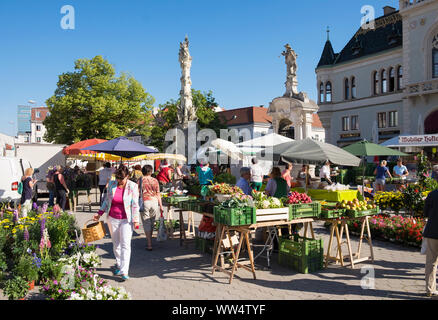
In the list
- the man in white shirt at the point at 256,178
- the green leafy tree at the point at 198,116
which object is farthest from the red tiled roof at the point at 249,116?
the man in white shirt at the point at 256,178

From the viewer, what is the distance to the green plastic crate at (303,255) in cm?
636

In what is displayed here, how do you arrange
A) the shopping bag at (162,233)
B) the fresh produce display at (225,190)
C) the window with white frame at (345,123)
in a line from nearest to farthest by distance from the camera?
the fresh produce display at (225,190)
the shopping bag at (162,233)
the window with white frame at (345,123)

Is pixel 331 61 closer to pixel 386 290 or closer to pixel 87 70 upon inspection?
pixel 87 70

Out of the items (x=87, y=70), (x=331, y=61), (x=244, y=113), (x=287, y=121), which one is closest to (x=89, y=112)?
(x=87, y=70)

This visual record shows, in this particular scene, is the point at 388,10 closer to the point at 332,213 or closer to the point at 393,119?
the point at 393,119

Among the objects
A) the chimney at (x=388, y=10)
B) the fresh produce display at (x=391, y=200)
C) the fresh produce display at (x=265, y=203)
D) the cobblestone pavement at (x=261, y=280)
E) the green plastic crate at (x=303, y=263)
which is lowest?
the cobblestone pavement at (x=261, y=280)

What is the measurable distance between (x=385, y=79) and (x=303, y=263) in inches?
1336

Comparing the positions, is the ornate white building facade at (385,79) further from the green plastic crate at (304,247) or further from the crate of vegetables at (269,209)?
the crate of vegetables at (269,209)

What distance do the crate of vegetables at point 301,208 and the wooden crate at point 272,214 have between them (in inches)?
6.5

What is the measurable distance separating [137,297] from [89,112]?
29.3m

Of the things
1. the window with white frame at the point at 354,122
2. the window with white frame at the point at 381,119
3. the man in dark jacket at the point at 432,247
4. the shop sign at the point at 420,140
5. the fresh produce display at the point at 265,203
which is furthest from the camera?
the window with white frame at the point at 354,122

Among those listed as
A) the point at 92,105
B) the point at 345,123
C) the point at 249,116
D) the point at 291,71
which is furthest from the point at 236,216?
the point at 249,116

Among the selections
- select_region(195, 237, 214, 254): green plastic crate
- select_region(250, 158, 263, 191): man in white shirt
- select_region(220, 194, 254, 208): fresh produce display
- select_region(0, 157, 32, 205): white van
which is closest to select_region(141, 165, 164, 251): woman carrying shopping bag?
select_region(195, 237, 214, 254): green plastic crate

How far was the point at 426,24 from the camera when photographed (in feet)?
96.0
